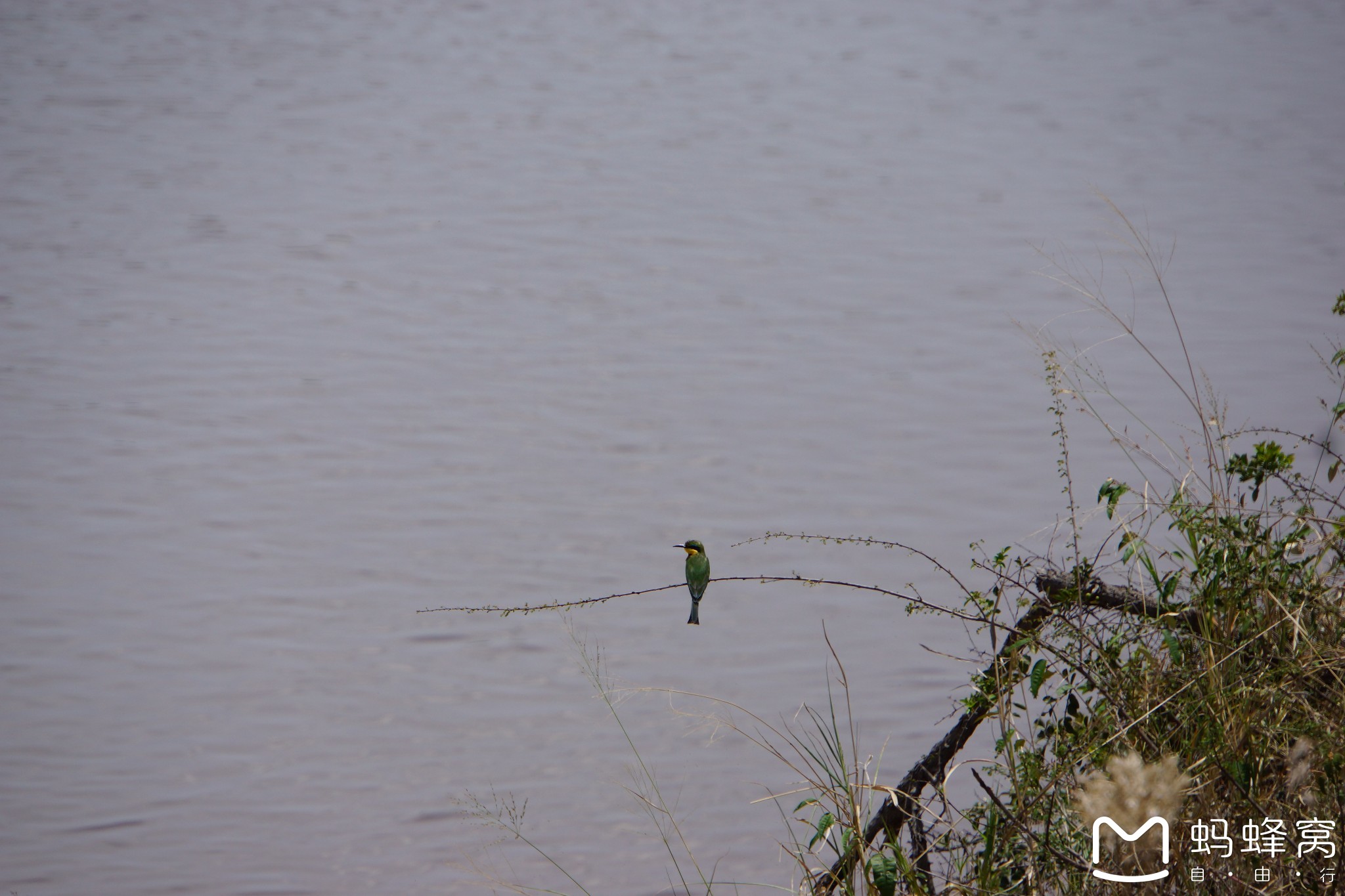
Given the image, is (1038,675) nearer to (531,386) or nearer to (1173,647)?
(1173,647)

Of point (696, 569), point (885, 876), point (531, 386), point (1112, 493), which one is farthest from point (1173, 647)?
point (531, 386)

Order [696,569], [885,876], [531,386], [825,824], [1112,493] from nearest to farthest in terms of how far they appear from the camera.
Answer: [885,876] → [825,824] → [1112,493] → [696,569] → [531,386]

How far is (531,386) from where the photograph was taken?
763 cm

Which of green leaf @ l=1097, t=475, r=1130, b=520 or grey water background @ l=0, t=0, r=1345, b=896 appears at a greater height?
green leaf @ l=1097, t=475, r=1130, b=520

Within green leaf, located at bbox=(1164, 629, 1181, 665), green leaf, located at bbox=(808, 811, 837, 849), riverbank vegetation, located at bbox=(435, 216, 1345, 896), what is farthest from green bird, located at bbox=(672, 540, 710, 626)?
green leaf, located at bbox=(1164, 629, 1181, 665)

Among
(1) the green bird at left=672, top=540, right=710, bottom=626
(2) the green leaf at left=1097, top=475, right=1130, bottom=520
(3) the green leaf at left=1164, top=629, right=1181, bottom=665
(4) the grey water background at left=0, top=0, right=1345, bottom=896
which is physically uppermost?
(2) the green leaf at left=1097, top=475, right=1130, bottom=520

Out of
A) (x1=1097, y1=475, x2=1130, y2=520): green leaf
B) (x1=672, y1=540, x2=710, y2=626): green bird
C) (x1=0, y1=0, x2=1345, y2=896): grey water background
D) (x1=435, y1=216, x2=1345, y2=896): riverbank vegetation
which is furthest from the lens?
(x1=0, y1=0, x2=1345, y2=896): grey water background

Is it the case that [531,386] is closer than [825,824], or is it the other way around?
[825,824]

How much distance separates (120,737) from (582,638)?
1.72 meters

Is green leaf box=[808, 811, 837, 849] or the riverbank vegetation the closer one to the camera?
the riverbank vegetation

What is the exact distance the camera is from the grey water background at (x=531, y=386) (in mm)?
4512

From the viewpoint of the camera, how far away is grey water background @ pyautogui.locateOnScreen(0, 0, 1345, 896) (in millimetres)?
4512

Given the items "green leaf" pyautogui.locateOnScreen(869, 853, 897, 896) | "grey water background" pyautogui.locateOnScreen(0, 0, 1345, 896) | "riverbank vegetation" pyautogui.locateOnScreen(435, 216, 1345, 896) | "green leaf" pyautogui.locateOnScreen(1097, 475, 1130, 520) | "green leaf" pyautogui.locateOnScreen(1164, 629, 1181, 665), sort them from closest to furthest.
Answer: "riverbank vegetation" pyautogui.locateOnScreen(435, 216, 1345, 896)
"green leaf" pyautogui.locateOnScreen(869, 853, 897, 896)
"green leaf" pyautogui.locateOnScreen(1164, 629, 1181, 665)
"green leaf" pyautogui.locateOnScreen(1097, 475, 1130, 520)
"grey water background" pyautogui.locateOnScreen(0, 0, 1345, 896)

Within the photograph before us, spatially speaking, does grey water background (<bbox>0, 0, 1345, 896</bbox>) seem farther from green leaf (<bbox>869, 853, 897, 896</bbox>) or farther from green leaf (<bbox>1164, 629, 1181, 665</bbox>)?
green leaf (<bbox>1164, 629, 1181, 665</bbox>)
